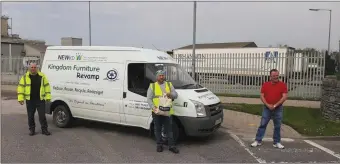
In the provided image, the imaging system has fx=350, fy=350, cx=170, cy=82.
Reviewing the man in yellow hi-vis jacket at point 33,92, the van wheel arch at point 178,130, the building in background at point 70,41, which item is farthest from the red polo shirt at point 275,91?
the building in background at point 70,41

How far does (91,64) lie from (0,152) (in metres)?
2.89

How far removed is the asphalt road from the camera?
6230 millimetres

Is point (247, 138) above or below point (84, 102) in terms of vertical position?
below

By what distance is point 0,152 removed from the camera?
635cm

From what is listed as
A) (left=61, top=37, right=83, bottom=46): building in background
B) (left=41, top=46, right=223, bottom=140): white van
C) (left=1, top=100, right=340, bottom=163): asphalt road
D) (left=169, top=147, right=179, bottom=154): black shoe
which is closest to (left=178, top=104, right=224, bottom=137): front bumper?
(left=41, top=46, right=223, bottom=140): white van

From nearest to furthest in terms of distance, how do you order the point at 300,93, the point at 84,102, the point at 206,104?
the point at 206,104 < the point at 84,102 < the point at 300,93

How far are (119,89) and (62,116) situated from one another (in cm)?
192

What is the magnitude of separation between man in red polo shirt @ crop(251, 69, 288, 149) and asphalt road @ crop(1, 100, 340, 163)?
0.92ft

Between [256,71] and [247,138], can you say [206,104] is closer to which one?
[247,138]

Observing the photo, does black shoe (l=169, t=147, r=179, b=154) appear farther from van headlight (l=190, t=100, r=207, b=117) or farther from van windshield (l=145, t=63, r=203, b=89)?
van windshield (l=145, t=63, r=203, b=89)

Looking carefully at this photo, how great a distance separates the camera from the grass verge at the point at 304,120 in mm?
8922

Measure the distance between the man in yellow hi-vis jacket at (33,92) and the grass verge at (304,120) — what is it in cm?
631

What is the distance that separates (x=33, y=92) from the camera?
7797 millimetres

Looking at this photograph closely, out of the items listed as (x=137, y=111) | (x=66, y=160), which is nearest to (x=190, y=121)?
(x=137, y=111)
